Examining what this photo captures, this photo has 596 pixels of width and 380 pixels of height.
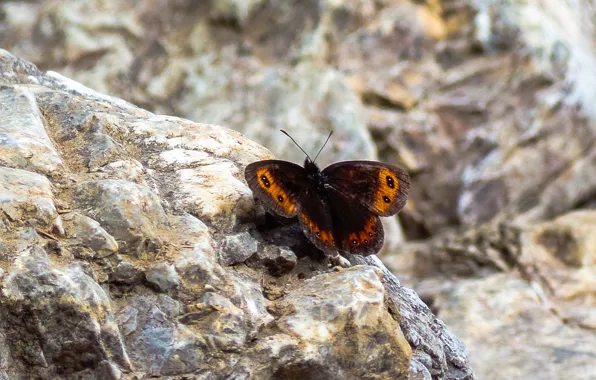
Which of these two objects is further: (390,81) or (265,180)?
(390,81)

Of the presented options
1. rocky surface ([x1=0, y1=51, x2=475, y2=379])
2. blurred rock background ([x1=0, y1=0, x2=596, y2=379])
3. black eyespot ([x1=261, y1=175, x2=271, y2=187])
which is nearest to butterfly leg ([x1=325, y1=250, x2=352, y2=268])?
rocky surface ([x1=0, y1=51, x2=475, y2=379])

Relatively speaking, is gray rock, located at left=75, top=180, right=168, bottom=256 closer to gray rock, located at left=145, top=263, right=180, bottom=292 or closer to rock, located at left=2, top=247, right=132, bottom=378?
gray rock, located at left=145, top=263, right=180, bottom=292

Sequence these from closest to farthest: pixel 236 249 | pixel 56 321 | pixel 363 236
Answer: pixel 56 321
pixel 236 249
pixel 363 236

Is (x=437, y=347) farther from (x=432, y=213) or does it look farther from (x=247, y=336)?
(x=432, y=213)

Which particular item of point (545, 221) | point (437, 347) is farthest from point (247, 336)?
point (545, 221)

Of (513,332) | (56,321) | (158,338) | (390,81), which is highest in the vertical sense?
(390,81)

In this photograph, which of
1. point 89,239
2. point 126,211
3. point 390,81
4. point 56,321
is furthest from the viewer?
point 390,81

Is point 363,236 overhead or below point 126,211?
overhead

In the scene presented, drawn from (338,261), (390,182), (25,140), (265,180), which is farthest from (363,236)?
(25,140)

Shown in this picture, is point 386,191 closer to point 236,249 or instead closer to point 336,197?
point 336,197
